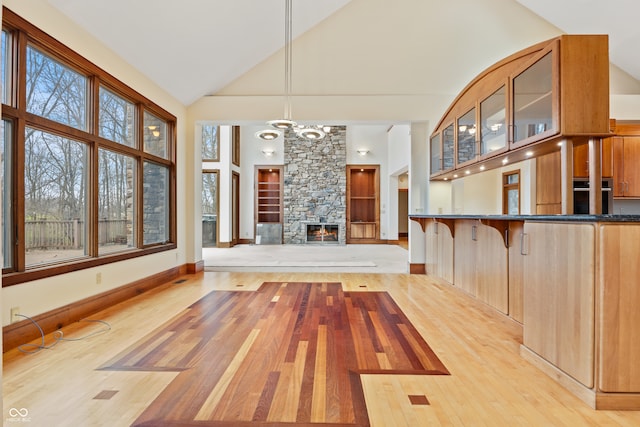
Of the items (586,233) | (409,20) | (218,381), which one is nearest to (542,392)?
(586,233)

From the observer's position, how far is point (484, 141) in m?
3.87

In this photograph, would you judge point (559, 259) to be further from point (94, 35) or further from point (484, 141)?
point (94, 35)

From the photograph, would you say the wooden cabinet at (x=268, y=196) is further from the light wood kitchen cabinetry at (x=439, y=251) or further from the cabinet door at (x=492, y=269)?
the cabinet door at (x=492, y=269)

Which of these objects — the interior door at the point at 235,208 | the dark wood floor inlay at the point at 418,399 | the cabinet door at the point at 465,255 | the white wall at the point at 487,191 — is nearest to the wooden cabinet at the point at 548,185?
the white wall at the point at 487,191

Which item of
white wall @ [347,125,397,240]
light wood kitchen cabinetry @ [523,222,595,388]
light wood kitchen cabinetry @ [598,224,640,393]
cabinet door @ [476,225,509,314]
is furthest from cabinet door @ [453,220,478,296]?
white wall @ [347,125,397,240]

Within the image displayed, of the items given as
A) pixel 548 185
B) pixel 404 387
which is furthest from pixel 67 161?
pixel 548 185

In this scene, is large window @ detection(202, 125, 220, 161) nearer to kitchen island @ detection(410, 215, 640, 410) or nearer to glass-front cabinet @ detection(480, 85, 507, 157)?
glass-front cabinet @ detection(480, 85, 507, 157)

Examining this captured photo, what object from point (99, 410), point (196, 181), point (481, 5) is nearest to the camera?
point (99, 410)

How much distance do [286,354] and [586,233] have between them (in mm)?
2049

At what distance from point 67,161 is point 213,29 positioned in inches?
91.5

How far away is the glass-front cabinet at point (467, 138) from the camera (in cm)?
411

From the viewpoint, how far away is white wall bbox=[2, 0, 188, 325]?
9.14ft

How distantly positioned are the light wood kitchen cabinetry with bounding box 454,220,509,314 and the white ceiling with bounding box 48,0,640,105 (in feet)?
11.7

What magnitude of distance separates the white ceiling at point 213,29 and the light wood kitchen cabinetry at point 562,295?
13.3ft
